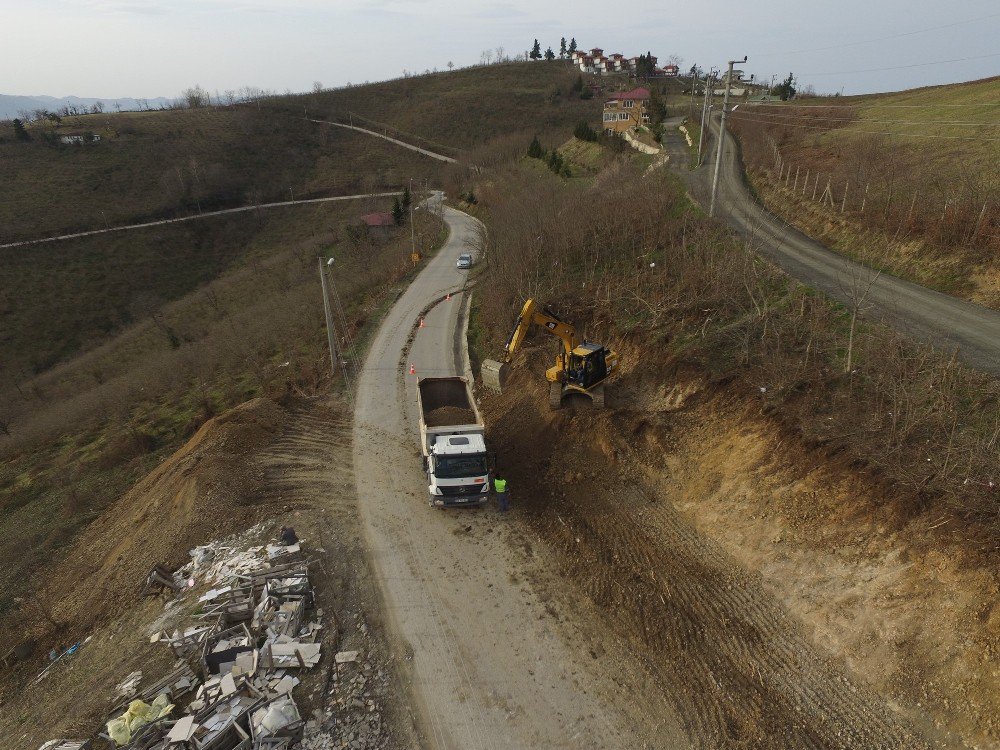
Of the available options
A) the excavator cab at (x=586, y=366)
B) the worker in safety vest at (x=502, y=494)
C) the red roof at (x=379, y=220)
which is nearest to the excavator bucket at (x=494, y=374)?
the excavator cab at (x=586, y=366)

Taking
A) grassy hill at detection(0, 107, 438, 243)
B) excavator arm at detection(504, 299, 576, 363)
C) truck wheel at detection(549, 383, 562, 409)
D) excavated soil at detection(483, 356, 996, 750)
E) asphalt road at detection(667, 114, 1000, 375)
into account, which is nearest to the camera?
excavated soil at detection(483, 356, 996, 750)

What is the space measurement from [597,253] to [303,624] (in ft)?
70.5

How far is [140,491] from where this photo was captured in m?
Answer: 18.1

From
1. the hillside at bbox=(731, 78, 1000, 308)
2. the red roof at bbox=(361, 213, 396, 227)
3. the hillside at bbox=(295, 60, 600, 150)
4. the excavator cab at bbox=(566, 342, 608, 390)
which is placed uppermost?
the hillside at bbox=(295, 60, 600, 150)

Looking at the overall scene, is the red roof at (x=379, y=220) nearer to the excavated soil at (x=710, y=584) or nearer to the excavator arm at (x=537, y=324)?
the excavated soil at (x=710, y=584)

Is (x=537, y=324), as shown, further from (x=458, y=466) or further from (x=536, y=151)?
(x=536, y=151)

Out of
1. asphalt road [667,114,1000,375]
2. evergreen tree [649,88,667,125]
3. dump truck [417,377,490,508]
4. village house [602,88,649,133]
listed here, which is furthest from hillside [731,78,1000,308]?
village house [602,88,649,133]

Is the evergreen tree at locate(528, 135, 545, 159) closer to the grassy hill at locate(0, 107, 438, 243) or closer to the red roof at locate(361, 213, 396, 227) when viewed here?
the red roof at locate(361, 213, 396, 227)

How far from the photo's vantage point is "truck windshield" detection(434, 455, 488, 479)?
→ 14.8m

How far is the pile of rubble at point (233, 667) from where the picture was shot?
970 centimetres

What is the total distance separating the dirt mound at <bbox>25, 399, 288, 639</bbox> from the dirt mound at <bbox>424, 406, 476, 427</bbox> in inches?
227

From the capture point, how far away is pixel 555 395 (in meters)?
18.1

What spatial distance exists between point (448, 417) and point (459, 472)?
3160 mm

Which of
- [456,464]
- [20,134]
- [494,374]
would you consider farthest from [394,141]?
[456,464]
